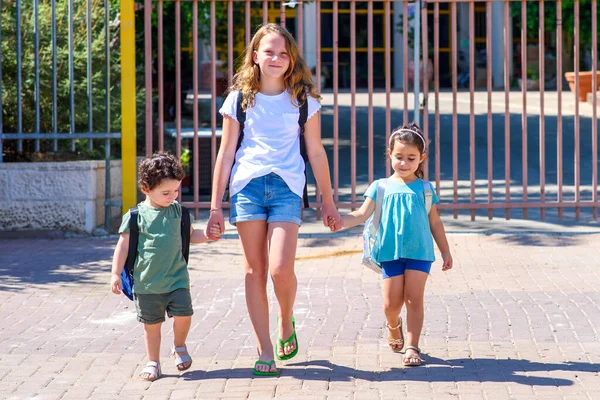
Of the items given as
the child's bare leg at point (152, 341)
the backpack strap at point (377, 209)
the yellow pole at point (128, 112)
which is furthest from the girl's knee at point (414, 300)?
the yellow pole at point (128, 112)

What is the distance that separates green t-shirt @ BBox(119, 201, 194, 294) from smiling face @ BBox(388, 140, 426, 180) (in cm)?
115

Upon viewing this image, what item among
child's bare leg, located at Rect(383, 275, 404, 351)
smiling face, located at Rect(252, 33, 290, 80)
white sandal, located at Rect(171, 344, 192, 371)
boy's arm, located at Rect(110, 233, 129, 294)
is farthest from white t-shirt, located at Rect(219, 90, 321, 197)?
white sandal, located at Rect(171, 344, 192, 371)

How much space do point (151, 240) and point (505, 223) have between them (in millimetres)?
5753

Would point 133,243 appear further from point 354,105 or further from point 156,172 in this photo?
point 354,105

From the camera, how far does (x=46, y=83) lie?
406 inches

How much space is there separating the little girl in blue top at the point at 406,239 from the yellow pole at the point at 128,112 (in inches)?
182

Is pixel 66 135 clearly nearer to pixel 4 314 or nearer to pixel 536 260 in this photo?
pixel 4 314

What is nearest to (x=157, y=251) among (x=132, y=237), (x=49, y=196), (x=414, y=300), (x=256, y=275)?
(x=132, y=237)

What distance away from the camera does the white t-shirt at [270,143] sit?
510cm

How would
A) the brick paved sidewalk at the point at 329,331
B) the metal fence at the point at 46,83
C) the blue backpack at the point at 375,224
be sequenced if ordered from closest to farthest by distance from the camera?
the brick paved sidewalk at the point at 329,331, the blue backpack at the point at 375,224, the metal fence at the point at 46,83

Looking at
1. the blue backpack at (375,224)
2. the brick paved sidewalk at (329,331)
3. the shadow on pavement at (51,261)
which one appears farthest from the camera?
the shadow on pavement at (51,261)

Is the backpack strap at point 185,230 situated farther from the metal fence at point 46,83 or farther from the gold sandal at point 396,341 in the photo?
the metal fence at point 46,83

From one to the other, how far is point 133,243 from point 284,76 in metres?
1.09

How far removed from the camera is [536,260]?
27.7 ft
